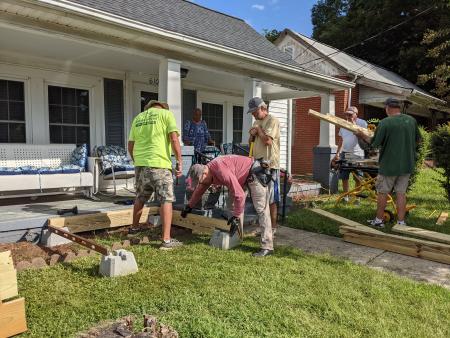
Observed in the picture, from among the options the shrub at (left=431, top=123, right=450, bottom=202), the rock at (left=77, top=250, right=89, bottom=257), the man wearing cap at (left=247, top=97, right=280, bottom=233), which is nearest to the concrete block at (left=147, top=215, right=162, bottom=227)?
the rock at (left=77, top=250, right=89, bottom=257)

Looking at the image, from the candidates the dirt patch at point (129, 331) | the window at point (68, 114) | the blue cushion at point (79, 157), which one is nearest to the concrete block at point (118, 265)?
the dirt patch at point (129, 331)

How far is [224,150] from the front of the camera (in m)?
8.82

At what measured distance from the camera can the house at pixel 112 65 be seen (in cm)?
494

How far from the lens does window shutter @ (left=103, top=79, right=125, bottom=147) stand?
7562mm

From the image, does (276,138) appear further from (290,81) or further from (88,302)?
(290,81)

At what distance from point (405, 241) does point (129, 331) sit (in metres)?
3.38

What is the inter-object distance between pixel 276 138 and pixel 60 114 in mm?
4488

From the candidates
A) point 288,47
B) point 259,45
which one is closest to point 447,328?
point 259,45

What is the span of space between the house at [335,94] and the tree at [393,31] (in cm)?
498

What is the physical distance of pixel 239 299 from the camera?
9.62 feet

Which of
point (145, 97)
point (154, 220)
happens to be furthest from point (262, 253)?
point (145, 97)

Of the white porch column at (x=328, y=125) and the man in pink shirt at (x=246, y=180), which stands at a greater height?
the white porch column at (x=328, y=125)

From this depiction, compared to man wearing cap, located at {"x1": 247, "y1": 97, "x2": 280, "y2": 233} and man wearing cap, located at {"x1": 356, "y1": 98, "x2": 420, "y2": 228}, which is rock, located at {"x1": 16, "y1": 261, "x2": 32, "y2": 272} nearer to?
man wearing cap, located at {"x1": 247, "y1": 97, "x2": 280, "y2": 233}

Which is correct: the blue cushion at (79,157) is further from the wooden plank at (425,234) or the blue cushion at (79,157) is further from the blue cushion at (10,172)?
the wooden plank at (425,234)
